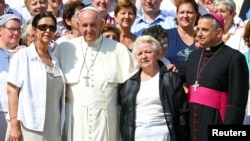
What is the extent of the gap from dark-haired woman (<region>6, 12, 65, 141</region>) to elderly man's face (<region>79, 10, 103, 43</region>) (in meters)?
0.30

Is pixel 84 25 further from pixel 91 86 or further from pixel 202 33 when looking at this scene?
pixel 202 33

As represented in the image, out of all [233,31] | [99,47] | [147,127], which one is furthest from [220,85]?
[233,31]

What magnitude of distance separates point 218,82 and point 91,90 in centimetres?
128

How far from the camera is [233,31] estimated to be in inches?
386

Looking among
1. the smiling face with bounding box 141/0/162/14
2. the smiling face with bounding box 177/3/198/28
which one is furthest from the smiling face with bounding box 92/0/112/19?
the smiling face with bounding box 177/3/198/28

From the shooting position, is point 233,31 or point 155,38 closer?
point 155,38

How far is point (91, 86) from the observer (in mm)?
8094

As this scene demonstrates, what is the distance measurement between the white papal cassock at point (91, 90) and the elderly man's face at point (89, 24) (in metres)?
0.17

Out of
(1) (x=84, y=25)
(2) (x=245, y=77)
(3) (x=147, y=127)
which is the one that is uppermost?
(1) (x=84, y=25)

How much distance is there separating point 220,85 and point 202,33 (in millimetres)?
553

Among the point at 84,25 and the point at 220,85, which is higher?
the point at 84,25

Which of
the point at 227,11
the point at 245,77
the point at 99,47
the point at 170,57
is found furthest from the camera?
the point at 227,11

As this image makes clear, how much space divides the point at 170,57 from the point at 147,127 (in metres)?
1.49

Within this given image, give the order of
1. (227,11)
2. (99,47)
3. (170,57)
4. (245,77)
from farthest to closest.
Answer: (227,11)
(170,57)
(99,47)
(245,77)
